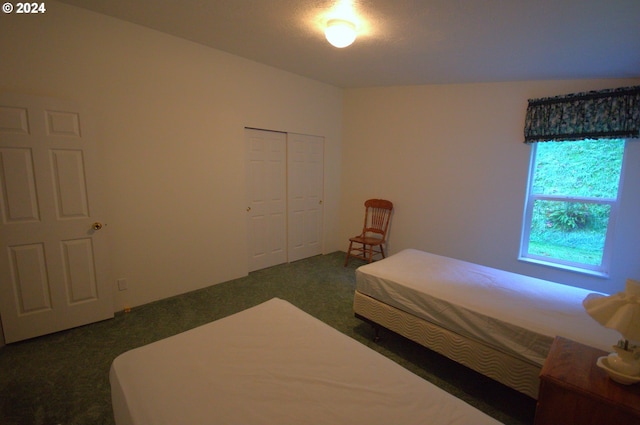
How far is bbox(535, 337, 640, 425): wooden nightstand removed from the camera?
3.61ft

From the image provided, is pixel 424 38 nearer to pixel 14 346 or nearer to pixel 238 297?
pixel 238 297

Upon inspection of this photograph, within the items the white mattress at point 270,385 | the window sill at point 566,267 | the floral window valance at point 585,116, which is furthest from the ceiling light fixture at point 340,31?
the window sill at point 566,267

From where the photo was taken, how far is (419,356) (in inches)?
89.1

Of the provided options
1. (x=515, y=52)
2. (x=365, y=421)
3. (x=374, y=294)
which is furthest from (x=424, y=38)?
(x=365, y=421)

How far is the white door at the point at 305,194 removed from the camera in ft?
13.8

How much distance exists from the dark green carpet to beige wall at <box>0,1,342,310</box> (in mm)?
394

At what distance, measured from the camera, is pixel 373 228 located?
4461mm

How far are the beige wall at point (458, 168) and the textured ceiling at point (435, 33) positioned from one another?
0.35 m

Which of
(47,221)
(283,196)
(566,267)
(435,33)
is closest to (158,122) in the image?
(47,221)

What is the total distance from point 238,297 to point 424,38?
3.11m

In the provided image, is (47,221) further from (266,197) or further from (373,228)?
(373,228)

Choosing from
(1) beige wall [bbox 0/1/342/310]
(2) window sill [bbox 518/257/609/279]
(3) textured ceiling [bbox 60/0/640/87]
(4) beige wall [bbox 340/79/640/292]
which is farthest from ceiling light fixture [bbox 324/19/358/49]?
(2) window sill [bbox 518/257/609/279]

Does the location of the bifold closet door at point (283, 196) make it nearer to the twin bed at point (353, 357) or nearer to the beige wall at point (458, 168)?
the beige wall at point (458, 168)

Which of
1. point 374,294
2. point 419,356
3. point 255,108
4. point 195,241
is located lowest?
point 419,356
